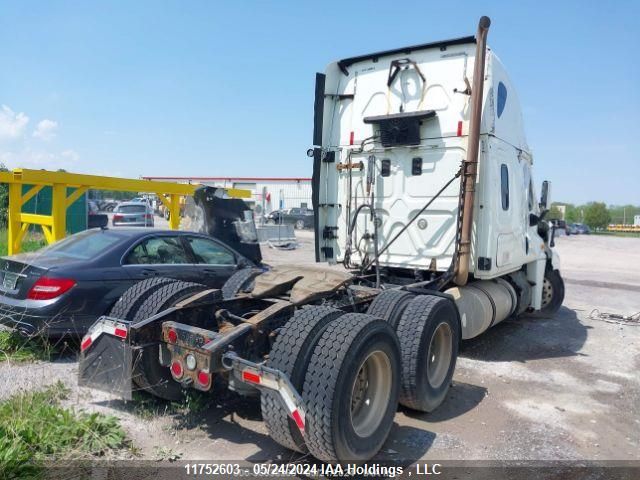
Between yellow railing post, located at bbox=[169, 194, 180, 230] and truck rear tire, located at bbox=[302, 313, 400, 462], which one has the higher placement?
yellow railing post, located at bbox=[169, 194, 180, 230]

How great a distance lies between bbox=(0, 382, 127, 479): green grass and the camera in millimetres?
3021

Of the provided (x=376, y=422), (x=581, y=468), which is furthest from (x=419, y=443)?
(x=581, y=468)

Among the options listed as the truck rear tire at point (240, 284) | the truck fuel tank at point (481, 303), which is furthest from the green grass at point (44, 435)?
the truck fuel tank at point (481, 303)

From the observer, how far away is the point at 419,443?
3910 millimetres

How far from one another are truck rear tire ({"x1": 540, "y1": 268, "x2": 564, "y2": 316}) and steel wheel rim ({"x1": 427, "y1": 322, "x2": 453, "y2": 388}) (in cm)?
493

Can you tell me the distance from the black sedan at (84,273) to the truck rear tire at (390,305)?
2711mm

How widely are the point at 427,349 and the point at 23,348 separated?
4211mm

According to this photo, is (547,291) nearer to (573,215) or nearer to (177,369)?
(177,369)

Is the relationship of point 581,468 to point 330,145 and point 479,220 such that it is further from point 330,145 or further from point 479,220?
point 330,145

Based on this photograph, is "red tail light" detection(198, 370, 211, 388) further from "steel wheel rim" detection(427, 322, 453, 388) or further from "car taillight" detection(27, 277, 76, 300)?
"car taillight" detection(27, 277, 76, 300)

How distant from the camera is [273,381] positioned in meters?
3.04

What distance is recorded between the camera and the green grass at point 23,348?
16.9 feet

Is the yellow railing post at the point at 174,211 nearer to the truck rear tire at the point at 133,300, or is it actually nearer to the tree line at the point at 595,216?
the truck rear tire at the point at 133,300

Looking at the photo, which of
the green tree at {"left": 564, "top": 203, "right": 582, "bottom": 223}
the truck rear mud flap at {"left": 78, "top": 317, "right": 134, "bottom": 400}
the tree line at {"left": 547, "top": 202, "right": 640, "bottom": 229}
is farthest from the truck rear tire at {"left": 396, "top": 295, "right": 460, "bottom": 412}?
the green tree at {"left": 564, "top": 203, "right": 582, "bottom": 223}
